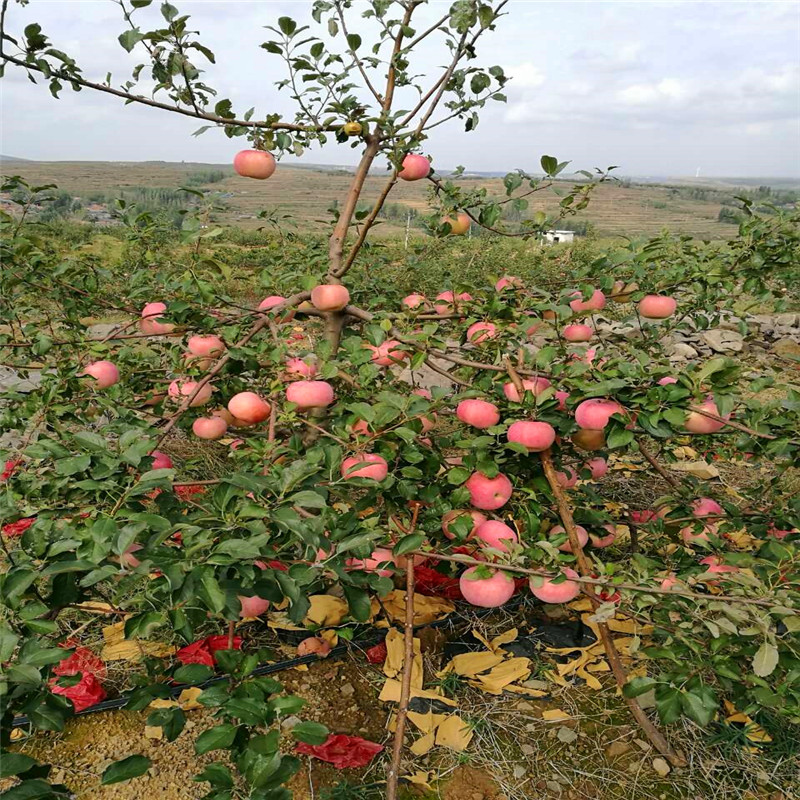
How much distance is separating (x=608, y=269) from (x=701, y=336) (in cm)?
490

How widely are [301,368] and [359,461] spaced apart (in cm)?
39

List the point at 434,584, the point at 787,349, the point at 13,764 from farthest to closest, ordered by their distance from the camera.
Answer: the point at 787,349 → the point at 434,584 → the point at 13,764

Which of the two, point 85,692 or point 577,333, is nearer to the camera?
point 85,692

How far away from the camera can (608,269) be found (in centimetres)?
172

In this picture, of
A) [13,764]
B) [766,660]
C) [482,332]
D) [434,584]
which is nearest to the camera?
[13,764]

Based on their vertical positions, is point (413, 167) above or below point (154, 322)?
→ above

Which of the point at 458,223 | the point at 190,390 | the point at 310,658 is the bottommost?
the point at 310,658

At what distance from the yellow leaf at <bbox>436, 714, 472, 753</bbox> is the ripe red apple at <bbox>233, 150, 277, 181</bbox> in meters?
1.47

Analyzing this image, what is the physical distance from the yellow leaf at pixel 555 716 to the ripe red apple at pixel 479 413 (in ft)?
2.54

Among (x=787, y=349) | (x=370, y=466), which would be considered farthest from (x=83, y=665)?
(x=787, y=349)

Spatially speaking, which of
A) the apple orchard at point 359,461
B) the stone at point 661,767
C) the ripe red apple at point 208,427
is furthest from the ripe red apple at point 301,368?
the stone at point 661,767

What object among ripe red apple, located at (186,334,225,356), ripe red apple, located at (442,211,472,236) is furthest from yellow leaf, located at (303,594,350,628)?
ripe red apple, located at (442,211,472,236)

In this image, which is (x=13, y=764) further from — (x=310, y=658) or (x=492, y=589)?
(x=310, y=658)

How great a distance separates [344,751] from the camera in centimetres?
139
